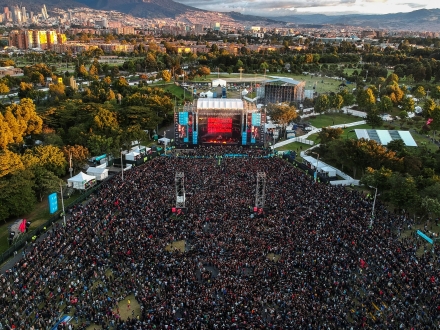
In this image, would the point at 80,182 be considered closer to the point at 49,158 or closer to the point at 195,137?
the point at 49,158

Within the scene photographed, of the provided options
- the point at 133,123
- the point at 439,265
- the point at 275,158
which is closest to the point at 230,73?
the point at 133,123

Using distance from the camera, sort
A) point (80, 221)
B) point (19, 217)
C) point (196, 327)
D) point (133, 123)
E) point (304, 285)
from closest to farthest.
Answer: point (196, 327), point (304, 285), point (80, 221), point (19, 217), point (133, 123)

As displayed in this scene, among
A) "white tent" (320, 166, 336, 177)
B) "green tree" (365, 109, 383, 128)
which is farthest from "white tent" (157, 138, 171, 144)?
"green tree" (365, 109, 383, 128)

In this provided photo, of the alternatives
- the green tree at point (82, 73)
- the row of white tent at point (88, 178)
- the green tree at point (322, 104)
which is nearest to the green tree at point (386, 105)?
the green tree at point (322, 104)

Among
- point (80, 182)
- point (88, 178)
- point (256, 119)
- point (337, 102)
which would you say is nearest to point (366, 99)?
point (337, 102)

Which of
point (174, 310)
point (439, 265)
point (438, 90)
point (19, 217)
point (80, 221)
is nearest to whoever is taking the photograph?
point (174, 310)

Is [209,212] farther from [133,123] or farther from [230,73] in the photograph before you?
[230,73]
